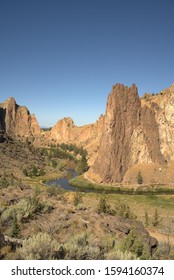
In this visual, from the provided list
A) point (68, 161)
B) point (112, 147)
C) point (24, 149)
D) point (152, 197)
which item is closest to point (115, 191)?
point (152, 197)

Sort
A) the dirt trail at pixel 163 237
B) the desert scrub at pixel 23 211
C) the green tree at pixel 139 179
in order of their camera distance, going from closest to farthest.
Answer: the desert scrub at pixel 23 211 < the dirt trail at pixel 163 237 < the green tree at pixel 139 179

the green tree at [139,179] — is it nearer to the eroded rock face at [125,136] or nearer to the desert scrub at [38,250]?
the eroded rock face at [125,136]

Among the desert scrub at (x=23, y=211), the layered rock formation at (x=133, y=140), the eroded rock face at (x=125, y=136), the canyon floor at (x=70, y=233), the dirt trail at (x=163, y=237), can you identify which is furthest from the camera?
the eroded rock face at (x=125, y=136)

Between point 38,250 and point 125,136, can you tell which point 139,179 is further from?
point 38,250

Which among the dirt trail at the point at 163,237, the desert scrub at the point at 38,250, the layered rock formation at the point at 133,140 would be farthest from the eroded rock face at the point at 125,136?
the desert scrub at the point at 38,250

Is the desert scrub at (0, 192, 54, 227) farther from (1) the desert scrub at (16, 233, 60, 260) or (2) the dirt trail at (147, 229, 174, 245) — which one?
(2) the dirt trail at (147, 229, 174, 245)

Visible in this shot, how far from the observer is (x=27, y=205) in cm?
1975

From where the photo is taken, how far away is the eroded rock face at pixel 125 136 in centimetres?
9191

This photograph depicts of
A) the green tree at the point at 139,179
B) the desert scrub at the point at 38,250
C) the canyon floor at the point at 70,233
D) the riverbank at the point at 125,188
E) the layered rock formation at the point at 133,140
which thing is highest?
the layered rock formation at the point at 133,140

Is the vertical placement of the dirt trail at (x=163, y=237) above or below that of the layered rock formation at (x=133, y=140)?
below

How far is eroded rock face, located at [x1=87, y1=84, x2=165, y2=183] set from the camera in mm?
91906

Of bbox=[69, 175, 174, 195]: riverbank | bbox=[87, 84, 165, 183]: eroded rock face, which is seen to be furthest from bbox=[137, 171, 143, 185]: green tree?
bbox=[87, 84, 165, 183]: eroded rock face
